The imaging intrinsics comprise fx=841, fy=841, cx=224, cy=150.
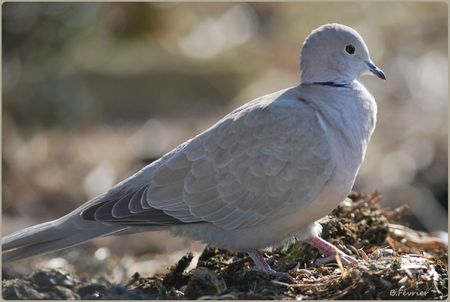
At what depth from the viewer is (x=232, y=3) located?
53.9 feet

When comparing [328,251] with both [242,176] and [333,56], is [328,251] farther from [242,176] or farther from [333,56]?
[333,56]

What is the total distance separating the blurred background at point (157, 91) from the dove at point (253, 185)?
150 cm

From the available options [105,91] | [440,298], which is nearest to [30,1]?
[105,91]

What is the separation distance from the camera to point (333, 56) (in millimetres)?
5613

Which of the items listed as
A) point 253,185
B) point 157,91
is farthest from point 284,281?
point 157,91

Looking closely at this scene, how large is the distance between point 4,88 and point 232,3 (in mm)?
6537

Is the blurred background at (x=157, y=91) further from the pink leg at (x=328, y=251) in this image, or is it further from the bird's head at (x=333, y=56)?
the bird's head at (x=333, y=56)

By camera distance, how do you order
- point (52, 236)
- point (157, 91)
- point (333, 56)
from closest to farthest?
point (52, 236) < point (333, 56) < point (157, 91)

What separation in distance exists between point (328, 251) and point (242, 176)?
2.37 feet

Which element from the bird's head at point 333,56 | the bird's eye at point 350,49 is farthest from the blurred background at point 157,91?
the bird's eye at point 350,49

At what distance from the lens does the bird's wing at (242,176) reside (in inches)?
202

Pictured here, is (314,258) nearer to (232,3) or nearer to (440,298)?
(440,298)

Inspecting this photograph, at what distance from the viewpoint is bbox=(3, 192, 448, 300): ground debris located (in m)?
4.72

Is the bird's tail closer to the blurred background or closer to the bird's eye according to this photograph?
the blurred background
